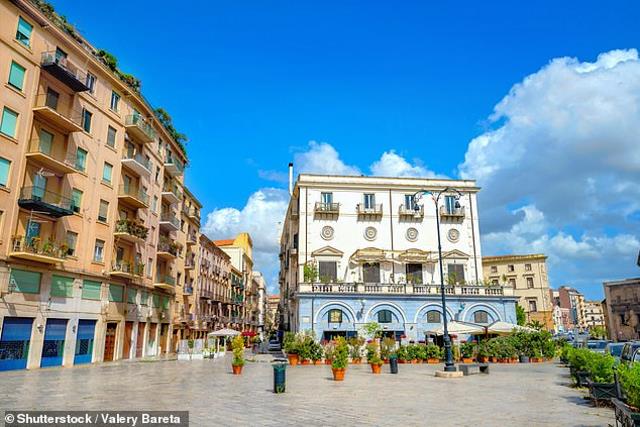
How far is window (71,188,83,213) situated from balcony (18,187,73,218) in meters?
0.56

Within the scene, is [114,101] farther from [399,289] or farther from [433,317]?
[433,317]

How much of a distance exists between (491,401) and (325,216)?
29.0m

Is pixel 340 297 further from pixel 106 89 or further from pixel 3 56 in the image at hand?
pixel 3 56

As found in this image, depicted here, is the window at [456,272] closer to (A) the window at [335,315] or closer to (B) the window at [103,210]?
(A) the window at [335,315]

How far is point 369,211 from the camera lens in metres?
41.2

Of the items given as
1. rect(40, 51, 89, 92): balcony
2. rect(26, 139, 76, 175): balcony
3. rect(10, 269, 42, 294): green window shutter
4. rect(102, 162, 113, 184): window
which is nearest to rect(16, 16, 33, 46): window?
rect(40, 51, 89, 92): balcony

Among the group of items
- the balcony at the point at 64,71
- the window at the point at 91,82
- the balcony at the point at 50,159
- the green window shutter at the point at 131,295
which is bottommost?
the green window shutter at the point at 131,295

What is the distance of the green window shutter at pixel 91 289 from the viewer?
27875 mm

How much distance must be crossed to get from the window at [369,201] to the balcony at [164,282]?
1862cm

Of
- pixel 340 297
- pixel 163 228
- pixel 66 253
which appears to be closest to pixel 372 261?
pixel 340 297

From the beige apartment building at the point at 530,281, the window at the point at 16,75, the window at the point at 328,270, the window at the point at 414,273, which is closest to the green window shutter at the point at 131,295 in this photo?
the window at the point at 328,270

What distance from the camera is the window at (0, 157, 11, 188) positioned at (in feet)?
72.4

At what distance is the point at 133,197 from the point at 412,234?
77.3 feet

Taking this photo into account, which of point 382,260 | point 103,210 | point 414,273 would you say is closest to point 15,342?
point 103,210
